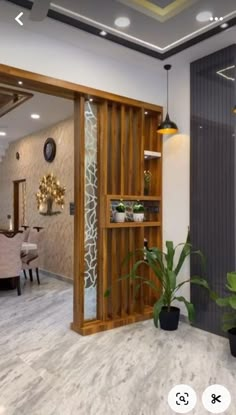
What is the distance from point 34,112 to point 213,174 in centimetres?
364

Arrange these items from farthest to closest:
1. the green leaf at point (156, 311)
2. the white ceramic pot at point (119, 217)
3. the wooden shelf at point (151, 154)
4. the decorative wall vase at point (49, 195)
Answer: the decorative wall vase at point (49, 195) < the wooden shelf at point (151, 154) < the white ceramic pot at point (119, 217) < the green leaf at point (156, 311)

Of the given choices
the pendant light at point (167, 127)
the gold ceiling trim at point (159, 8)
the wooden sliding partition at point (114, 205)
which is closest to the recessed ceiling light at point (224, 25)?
the gold ceiling trim at point (159, 8)

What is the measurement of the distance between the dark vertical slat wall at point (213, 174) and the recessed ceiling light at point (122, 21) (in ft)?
3.49

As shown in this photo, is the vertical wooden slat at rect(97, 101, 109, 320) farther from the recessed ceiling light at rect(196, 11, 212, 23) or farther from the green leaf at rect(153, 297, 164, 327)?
the recessed ceiling light at rect(196, 11, 212, 23)

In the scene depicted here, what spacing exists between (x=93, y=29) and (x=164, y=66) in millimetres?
1115

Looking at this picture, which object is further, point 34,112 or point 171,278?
point 34,112

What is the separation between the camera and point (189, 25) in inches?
122

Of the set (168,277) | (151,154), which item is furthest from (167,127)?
(168,277)

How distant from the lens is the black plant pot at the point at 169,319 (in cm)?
360

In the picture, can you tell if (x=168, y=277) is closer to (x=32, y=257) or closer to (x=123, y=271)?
(x=123, y=271)

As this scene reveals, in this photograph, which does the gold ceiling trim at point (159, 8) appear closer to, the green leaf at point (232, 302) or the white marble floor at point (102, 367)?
the green leaf at point (232, 302)

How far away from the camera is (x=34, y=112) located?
19.0ft

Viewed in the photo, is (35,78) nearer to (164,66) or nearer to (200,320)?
(164,66)

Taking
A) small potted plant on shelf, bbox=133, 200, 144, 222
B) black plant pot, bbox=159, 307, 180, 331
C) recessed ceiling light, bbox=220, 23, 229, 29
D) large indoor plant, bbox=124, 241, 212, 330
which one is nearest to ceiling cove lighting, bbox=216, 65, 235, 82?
recessed ceiling light, bbox=220, 23, 229, 29
